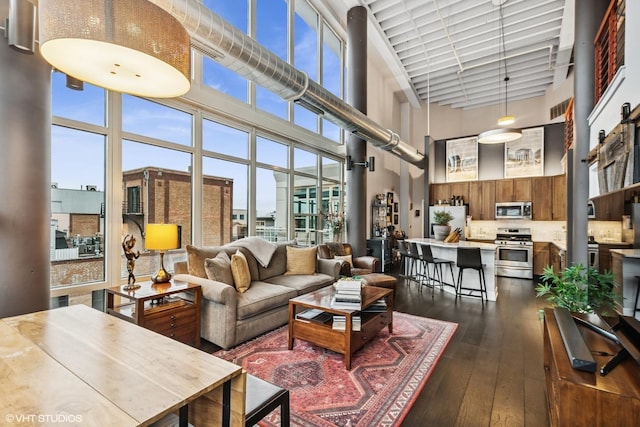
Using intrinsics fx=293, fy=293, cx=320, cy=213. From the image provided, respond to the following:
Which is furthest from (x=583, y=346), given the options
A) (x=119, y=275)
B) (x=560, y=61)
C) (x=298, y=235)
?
(x=560, y=61)

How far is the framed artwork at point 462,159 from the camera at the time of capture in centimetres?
821

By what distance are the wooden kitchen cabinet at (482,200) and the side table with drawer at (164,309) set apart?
24.1 ft

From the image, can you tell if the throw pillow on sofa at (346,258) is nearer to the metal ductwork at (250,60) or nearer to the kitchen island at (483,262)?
the kitchen island at (483,262)

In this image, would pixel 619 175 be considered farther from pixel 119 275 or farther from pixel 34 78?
pixel 119 275

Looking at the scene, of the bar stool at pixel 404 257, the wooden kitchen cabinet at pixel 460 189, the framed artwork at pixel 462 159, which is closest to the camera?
the bar stool at pixel 404 257

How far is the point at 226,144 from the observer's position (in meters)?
A: 4.66

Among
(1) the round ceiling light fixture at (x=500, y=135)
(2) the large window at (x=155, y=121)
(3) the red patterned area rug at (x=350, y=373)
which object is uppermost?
(1) the round ceiling light fixture at (x=500, y=135)

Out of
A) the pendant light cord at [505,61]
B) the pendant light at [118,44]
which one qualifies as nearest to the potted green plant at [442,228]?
the pendant light cord at [505,61]

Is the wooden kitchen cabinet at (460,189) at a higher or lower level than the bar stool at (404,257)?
higher

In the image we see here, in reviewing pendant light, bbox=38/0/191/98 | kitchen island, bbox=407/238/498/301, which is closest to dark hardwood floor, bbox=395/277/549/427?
kitchen island, bbox=407/238/498/301

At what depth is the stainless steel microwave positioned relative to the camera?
23.3ft

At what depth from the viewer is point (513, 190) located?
7.37 m

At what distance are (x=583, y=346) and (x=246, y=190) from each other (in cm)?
456

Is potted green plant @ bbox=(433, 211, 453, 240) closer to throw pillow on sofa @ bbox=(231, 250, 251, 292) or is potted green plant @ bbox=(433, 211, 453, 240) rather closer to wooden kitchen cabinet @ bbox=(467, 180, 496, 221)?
wooden kitchen cabinet @ bbox=(467, 180, 496, 221)
